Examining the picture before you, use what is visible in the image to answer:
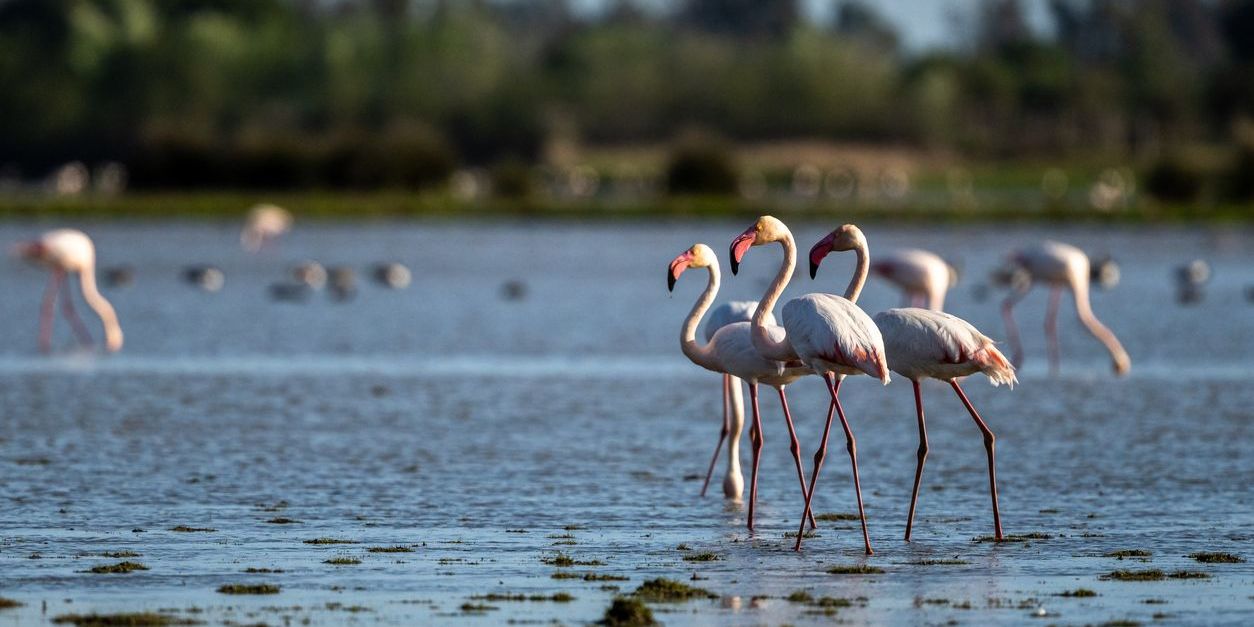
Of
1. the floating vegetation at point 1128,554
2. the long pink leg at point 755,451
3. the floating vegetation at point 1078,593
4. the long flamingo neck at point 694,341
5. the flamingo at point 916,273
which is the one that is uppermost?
the flamingo at point 916,273

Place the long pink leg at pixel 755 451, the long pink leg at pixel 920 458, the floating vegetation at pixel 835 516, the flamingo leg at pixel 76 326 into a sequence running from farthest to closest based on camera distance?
1. the flamingo leg at pixel 76 326
2. the floating vegetation at pixel 835 516
3. the long pink leg at pixel 755 451
4. the long pink leg at pixel 920 458

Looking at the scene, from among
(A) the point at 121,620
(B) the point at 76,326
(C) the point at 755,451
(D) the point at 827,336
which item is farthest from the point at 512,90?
(A) the point at 121,620

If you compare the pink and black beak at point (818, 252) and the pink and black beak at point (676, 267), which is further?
the pink and black beak at point (818, 252)

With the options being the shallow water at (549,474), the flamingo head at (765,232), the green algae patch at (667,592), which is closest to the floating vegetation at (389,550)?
the shallow water at (549,474)

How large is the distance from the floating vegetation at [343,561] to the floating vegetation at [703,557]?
136cm

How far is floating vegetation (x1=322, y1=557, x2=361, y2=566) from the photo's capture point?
27.7 ft

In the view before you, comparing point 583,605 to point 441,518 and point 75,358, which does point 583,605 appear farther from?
point 75,358

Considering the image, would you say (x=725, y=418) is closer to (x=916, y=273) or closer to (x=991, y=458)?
(x=991, y=458)

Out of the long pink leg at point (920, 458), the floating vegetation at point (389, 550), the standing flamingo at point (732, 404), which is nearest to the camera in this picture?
the floating vegetation at point (389, 550)

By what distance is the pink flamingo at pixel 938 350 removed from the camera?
9125mm

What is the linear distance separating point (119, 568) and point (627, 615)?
7.29 feet

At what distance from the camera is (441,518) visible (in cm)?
982

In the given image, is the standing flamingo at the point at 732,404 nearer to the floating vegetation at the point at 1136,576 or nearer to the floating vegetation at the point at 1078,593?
the floating vegetation at the point at 1136,576

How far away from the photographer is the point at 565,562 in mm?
8539
